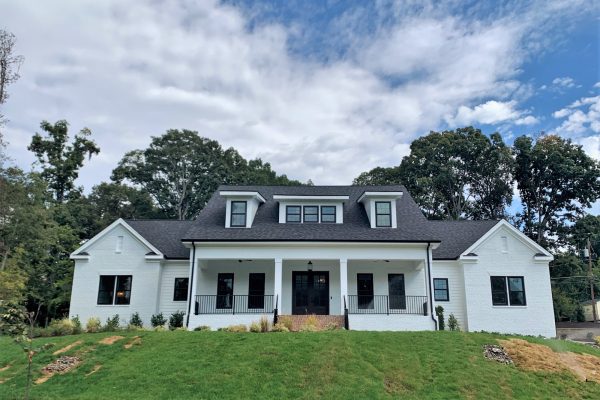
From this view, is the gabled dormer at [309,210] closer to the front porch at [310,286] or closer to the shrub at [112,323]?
the front porch at [310,286]

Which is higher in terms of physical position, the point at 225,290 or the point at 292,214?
the point at 292,214

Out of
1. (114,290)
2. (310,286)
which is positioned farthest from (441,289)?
(114,290)

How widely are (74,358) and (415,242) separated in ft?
48.4

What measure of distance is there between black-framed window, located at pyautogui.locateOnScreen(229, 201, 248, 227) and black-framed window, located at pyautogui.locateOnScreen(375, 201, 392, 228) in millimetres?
6930

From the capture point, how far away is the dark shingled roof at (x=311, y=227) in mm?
20750

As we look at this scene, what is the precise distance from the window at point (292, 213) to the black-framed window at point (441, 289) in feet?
26.3

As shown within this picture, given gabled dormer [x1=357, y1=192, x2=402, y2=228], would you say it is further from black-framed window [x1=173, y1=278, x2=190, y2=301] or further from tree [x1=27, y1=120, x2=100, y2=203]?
tree [x1=27, y1=120, x2=100, y2=203]

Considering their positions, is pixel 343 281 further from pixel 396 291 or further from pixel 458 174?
pixel 458 174

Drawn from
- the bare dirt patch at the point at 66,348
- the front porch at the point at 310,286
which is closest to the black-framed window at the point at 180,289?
the front porch at the point at 310,286

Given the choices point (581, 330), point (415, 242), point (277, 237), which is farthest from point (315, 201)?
point (581, 330)

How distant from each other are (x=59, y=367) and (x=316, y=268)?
1255 centimetres

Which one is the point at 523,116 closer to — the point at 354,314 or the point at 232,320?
the point at 354,314

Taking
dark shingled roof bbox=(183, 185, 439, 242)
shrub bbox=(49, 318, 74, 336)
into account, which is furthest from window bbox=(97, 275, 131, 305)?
dark shingled roof bbox=(183, 185, 439, 242)

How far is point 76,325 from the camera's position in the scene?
19.5 metres
